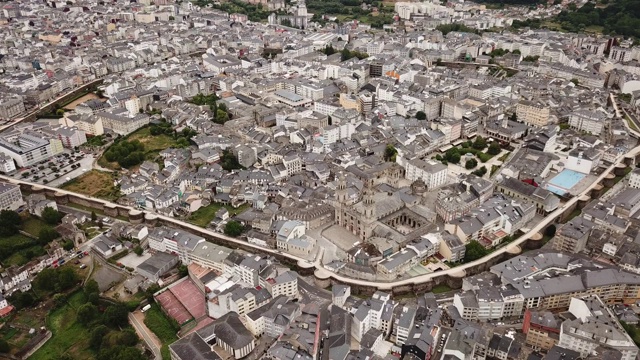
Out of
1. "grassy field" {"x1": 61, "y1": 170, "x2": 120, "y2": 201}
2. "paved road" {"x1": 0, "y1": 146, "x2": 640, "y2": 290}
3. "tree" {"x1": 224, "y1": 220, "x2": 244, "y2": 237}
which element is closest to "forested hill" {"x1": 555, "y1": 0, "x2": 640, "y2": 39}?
"paved road" {"x1": 0, "y1": 146, "x2": 640, "y2": 290}

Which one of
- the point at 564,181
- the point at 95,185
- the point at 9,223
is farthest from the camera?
the point at 95,185

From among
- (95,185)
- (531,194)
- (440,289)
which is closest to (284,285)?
(440,289)

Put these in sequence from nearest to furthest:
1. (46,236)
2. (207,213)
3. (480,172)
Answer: (46,236) → (207,213) → (480,172)

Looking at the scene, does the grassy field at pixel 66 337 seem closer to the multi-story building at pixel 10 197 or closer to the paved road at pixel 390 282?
Answer: the paved road at pixel 390 282

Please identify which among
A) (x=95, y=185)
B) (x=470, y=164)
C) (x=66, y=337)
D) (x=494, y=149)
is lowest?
(x=66, y=337)

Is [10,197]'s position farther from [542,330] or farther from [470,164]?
[542,330]
